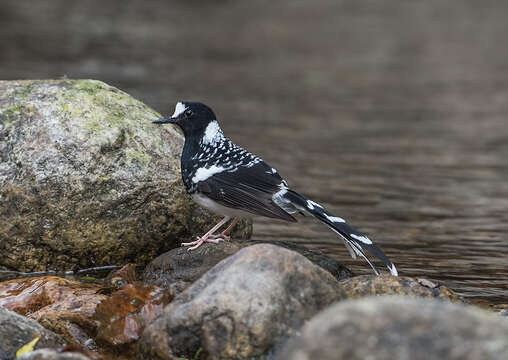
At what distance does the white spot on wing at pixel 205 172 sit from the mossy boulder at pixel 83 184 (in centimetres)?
61

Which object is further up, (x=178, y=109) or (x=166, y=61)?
(x=166, y=61)

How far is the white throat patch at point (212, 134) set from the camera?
6662 millimetres

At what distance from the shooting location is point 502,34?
29109mm

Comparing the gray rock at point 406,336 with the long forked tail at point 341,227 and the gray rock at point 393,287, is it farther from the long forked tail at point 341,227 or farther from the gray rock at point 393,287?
the long forked tail at point 341,227

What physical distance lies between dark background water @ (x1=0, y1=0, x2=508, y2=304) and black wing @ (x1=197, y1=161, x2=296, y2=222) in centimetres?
164

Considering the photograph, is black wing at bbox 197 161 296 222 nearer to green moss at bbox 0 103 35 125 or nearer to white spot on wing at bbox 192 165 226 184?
white spot on wing at bbox 192 165 226 184

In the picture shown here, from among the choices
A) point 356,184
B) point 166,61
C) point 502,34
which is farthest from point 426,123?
point 502,34

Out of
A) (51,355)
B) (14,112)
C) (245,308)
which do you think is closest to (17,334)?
(51,355)

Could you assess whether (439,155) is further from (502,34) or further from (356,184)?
(502,34)

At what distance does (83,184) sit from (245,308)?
254 centimetres

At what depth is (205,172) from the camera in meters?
6.28

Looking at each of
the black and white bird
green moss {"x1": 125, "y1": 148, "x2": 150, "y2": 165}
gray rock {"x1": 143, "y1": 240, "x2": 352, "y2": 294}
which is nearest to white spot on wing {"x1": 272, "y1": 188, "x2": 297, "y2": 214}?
the black and white bird

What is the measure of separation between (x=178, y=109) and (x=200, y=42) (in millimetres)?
18076

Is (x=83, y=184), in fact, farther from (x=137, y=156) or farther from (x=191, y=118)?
(x=191, y=118)
